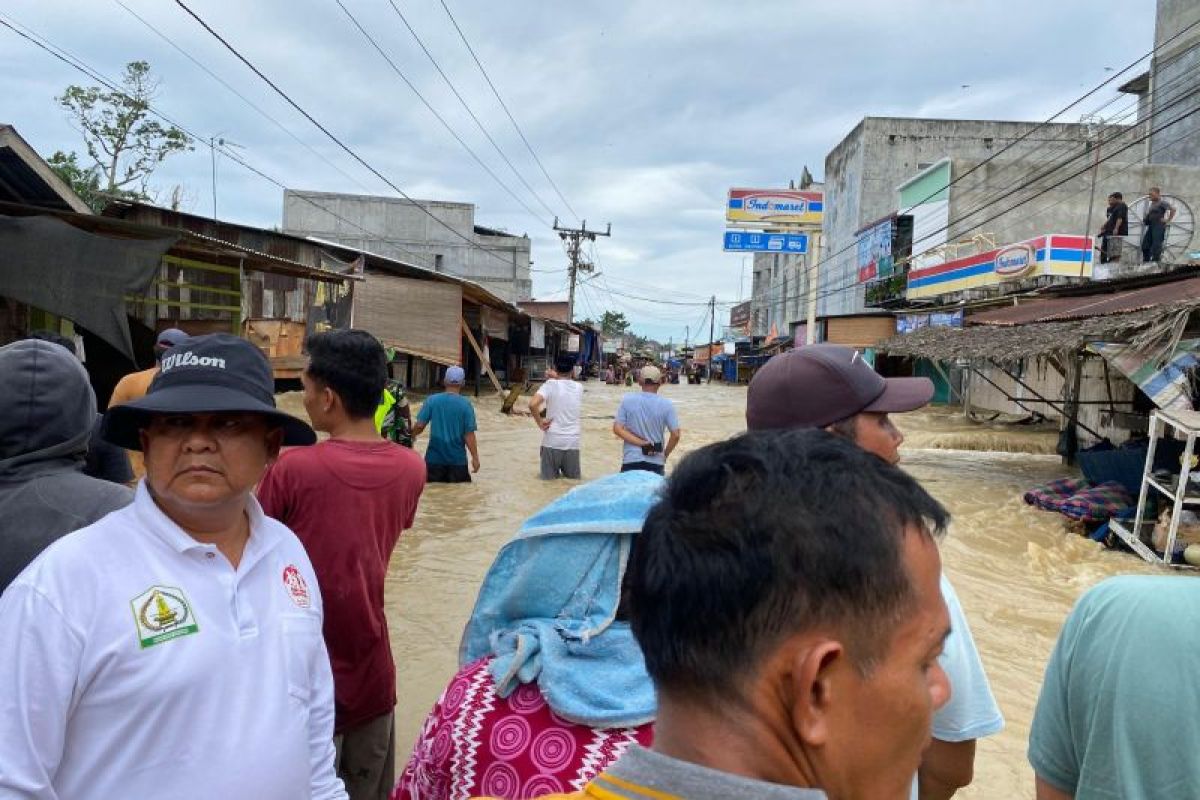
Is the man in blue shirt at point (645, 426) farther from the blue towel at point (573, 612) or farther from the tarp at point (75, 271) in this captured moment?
the blue towel at point (573, 612)

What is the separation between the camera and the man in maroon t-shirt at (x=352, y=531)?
8.03ft

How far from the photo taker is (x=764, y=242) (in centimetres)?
2077

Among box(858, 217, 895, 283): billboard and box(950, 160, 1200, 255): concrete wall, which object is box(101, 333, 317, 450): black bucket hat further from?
box(858, 217, 895, 283): billboard

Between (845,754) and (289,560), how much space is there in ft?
4.44

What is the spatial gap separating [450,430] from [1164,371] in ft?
23.6

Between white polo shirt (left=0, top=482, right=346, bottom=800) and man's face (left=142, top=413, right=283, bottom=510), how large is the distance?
63 millimetres

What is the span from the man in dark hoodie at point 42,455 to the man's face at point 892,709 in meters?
1.88

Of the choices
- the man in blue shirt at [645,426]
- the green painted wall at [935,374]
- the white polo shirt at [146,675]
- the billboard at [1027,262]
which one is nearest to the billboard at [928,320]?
the billboard at [1027,262]

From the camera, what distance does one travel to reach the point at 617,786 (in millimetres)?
754

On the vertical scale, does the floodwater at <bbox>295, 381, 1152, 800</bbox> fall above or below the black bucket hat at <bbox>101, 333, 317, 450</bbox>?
below

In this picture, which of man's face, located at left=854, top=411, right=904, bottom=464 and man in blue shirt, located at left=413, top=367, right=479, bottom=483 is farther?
man in blue shirt, located at left=413, top=367, right=479, bottom=483

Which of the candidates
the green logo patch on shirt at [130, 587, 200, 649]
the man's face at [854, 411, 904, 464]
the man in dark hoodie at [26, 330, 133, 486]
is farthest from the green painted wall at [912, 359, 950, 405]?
the green logo patch on shirt at [130, 587, 200, 649]

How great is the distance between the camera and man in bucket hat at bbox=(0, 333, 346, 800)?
4.28ft

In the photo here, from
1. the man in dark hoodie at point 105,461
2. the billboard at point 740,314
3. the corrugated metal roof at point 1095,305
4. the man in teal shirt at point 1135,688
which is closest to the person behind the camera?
the man in teal shirt at point 1135,688
